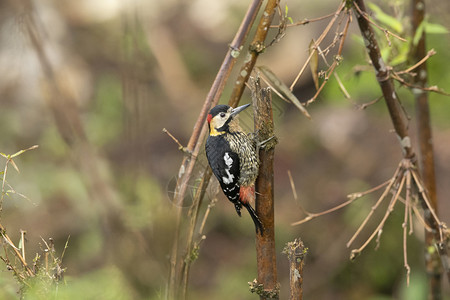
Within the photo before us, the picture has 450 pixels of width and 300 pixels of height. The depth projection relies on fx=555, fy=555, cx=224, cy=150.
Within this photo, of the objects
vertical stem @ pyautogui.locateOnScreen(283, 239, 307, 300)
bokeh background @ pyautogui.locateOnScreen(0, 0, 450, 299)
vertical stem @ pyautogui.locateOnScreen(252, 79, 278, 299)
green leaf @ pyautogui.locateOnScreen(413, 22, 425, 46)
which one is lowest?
vertical stem @ pyautogui.locateOnScreen(283, 239, 307, 300)

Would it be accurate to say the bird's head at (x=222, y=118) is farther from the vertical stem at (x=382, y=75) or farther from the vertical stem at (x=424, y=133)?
the vertical stem at (x=424, y=133)

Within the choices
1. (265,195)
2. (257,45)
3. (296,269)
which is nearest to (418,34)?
(257,45)

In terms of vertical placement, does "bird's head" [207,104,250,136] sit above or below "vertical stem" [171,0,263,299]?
above

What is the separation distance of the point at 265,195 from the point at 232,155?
64 cm

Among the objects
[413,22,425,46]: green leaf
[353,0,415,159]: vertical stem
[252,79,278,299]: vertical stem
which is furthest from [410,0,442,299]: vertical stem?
[252,79,278,299]: vertical stem

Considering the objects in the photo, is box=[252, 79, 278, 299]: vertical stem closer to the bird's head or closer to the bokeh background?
the bird's head

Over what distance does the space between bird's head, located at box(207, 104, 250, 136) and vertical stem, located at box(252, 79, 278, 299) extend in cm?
33

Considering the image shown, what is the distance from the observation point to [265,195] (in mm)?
2025

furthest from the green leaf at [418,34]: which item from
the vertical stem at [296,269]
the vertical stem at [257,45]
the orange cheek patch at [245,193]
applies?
the vertical stem at [296,269]

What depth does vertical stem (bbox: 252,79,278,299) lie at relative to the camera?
6.47 feet

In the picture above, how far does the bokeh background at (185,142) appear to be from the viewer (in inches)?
199

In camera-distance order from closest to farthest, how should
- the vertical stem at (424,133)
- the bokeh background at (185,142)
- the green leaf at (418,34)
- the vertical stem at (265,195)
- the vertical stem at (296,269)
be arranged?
1. the vertical stem at (296,269)
2. the vertical stem at (265,195)
3. the green leaf at (418,34)
4. the vertical stem at (424,133)
5. the bokeh background at (185,142)

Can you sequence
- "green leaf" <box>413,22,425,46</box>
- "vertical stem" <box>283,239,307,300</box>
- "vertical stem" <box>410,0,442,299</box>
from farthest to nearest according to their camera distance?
"vertical stem" <box>410,0,442,299</box>, "green leaf" <box>413,22,425,46</box>, "vertical stem" <box>283,239,307,300</box>

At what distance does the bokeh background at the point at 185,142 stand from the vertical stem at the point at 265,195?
1.52 feet
